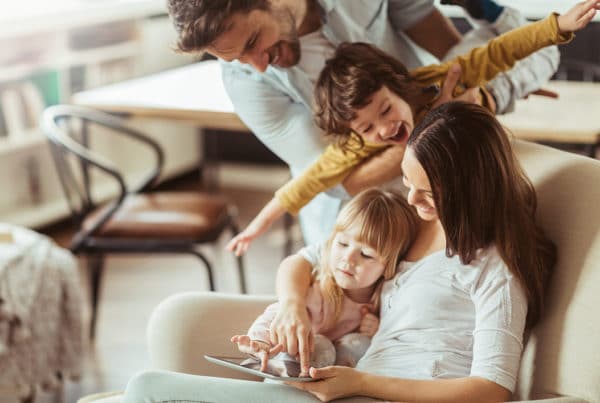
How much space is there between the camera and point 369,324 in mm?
1615

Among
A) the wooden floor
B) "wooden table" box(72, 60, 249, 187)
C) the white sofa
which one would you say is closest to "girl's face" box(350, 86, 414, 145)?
the white sofa

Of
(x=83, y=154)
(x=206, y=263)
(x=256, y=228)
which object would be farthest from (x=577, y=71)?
(x=256, y=228)

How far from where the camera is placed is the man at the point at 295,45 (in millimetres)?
1515

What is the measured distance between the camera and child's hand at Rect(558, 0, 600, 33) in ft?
4.54

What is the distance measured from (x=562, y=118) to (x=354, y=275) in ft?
4.37

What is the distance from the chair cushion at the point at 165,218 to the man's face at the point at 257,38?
4.37 ft

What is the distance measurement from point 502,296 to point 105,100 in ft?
6.87

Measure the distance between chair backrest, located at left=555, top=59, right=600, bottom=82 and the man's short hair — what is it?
1965 millimetres

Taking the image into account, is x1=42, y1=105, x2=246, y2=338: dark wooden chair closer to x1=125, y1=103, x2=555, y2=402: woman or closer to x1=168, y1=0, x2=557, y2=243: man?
x1=168, y1=0, x2=557, y2=243: man

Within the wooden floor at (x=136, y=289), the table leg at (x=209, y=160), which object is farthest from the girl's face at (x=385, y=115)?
the table leg at (x=209, y=160)

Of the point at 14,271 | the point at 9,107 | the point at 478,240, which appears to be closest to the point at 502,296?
the point at 478,240

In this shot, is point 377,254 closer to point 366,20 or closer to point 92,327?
point 366,20

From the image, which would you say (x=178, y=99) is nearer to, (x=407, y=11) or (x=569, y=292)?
(x=407, y=11)

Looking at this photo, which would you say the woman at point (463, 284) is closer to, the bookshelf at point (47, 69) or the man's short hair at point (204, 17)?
the man's short hair at point (204, 17)
